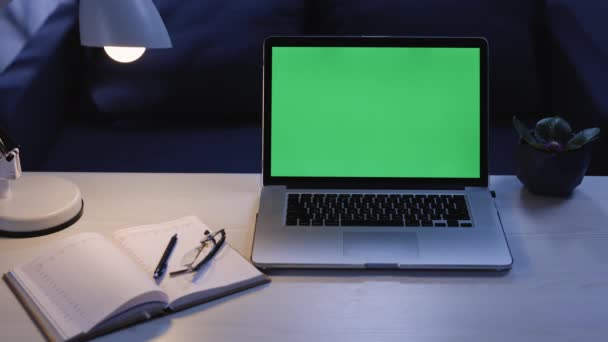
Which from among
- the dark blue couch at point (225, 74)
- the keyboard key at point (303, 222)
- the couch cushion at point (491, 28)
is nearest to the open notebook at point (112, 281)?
the keyboard key at point (303, 222)

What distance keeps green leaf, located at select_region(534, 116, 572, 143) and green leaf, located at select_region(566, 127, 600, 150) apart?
14mm

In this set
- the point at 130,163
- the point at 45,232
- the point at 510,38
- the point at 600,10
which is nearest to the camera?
the point at 45,232

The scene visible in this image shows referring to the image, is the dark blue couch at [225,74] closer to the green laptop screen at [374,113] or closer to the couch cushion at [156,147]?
the couch cushion at [156,147]

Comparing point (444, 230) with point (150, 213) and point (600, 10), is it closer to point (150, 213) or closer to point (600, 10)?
point (150, 213)

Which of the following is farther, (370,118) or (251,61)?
(251,61)

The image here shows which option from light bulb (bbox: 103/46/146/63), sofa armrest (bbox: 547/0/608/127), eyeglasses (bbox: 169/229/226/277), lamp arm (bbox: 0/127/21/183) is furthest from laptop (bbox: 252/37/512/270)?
sofa armrest (bbox: 547/0/608/127)

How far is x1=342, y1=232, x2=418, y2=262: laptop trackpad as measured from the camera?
95cm

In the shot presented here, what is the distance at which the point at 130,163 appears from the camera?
1591 millimetres

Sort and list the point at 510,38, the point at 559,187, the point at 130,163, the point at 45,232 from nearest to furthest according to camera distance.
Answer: the point at 45,232
the point at 559,187
the point at 130,163
the point at 510,38

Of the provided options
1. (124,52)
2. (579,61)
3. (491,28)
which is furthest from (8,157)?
(579,61)

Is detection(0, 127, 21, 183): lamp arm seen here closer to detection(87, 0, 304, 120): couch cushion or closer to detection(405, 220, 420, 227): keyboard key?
detection(405, 220, 420, 227): keyboard key

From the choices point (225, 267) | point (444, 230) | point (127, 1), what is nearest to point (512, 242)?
point (444, 230)

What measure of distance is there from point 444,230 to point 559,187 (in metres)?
0.26

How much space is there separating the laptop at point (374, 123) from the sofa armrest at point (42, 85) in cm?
67
